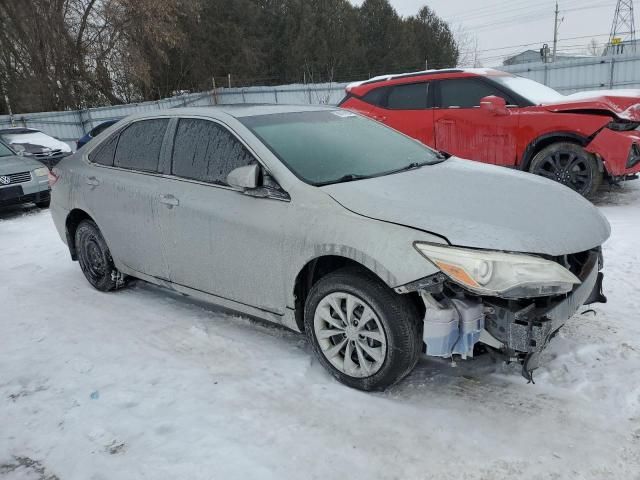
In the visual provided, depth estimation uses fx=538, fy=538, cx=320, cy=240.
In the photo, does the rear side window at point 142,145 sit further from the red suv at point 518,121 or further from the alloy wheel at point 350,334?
Answer: the red suv at point 518,121

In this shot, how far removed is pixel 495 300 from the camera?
2.64m

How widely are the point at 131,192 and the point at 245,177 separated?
1.41 metres

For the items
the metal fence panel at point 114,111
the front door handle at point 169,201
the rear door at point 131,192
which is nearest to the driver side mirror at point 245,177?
the front door handle at point 169,201

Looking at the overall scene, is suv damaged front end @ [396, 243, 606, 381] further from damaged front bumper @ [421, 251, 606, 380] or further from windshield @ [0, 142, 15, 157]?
windshield @ [0, 142, 15, 157]

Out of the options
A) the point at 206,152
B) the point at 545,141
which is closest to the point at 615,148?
the point at 545,141

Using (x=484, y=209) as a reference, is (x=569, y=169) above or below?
below

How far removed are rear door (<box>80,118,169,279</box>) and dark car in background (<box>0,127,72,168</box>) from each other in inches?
305

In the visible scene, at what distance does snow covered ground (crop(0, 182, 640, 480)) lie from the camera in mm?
2457

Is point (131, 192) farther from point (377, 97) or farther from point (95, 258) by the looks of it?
point (377, 97)

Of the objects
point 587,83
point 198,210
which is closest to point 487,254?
point 198,210

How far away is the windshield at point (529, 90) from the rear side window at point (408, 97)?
98 cm

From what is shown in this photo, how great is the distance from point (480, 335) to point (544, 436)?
1.79 feet

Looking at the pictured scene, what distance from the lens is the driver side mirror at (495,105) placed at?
6.56m

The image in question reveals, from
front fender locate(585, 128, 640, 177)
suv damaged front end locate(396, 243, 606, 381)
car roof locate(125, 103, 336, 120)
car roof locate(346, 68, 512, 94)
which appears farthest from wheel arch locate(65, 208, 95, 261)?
front fender locate(585, 128, 640, 177)
